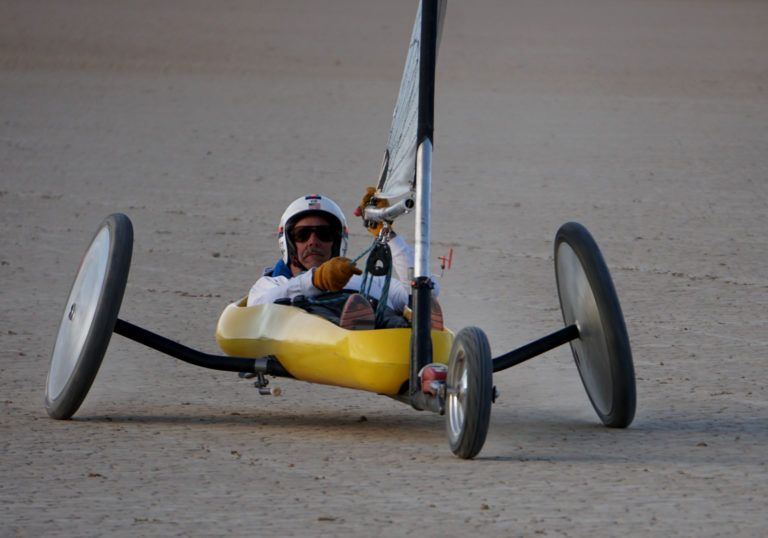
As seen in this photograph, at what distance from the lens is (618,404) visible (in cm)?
662

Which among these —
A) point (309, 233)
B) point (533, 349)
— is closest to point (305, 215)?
point (309, 233)

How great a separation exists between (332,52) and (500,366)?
1170 inches

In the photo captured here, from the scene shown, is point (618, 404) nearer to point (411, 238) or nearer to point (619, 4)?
point (411, 238)

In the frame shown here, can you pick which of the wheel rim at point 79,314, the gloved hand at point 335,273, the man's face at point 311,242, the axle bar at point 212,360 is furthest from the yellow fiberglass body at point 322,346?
the wheel rim at point 79,314

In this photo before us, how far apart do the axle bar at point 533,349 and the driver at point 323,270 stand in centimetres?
49

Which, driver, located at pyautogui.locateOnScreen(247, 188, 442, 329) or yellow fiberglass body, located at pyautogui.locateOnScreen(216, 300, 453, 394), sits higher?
driver, located at pyautogui.locateOnScreen(247, 188, 442, 329)

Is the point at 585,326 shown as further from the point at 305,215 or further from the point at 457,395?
the point at 305,215

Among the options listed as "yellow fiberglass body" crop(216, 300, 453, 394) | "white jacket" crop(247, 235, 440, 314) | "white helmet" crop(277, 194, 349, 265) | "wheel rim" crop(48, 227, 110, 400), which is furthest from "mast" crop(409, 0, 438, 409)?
"wheel rim" crop(48, 227, 110, 400)

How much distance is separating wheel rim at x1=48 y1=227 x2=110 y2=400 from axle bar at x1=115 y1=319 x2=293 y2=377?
7.5 inches

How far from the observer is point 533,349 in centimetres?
675

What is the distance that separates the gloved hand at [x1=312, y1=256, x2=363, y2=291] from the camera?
264 inches

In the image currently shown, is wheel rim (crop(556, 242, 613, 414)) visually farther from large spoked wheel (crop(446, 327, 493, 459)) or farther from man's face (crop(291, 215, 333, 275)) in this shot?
man's face (crop(291, 215, 333, 275))

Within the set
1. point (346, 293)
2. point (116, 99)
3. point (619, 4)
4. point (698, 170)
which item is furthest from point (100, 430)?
point (619, 4)

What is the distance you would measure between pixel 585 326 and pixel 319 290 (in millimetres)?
1431
